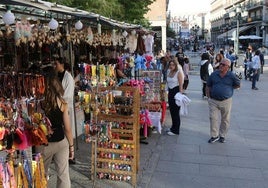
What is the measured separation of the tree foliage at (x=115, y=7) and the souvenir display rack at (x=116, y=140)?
4.69 meters

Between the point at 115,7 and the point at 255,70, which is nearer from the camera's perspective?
Result: the point at 115,7

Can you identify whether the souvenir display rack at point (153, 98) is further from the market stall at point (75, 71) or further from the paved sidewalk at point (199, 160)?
the paved sidewalk at point (199, 160)

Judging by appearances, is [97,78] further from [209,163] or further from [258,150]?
[258,150]

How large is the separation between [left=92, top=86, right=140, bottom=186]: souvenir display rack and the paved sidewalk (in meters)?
0.17

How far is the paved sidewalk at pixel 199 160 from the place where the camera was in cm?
541

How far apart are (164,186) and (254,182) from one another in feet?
4.43

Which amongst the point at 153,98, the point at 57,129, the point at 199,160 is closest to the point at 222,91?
the point at 199,160

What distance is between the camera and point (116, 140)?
5.20m

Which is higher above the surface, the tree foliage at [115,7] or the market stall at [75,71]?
the tree foliage at [115,7]

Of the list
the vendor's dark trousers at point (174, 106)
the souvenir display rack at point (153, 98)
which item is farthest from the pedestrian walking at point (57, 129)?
the vendor's dark trousers at point (174, 106)

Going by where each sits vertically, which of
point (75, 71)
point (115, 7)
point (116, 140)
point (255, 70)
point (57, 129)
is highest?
point (115, 7)

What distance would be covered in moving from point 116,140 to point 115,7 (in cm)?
872

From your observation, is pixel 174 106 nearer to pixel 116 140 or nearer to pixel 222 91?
pixel 222 91

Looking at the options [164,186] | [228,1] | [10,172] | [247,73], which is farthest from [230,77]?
[228,1]
